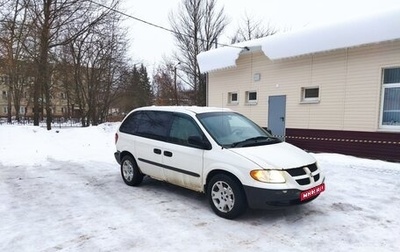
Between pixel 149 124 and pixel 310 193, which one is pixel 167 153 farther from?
pixel 310 193

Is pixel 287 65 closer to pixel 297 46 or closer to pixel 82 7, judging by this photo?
pixel 297 46

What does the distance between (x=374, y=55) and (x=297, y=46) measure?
2377 mm

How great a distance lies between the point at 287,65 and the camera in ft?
39.3

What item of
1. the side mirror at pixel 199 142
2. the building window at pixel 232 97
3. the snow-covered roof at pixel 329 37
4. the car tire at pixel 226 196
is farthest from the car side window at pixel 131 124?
the building window at pixel 232 97

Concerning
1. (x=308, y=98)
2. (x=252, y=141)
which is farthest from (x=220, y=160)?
(x=308, y=98)

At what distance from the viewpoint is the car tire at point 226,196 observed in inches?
177

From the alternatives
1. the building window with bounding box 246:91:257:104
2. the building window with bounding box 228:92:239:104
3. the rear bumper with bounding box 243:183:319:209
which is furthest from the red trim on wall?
the rear bumper with bounding box 243:183:319:209

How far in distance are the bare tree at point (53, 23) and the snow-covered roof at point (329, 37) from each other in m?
11.1

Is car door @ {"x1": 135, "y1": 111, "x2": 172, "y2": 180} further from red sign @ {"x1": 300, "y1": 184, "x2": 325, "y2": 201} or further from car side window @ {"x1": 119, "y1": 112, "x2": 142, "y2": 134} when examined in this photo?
red sign @ {"x1": 300, "y1": 184, "x2": 325, "y2": 201}

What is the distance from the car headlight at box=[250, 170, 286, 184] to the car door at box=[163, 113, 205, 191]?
1.02 meters

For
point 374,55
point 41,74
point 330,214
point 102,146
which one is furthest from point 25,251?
point 41,74

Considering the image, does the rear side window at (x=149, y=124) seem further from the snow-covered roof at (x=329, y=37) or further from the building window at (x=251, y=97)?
the building window at (x=251, y=97)

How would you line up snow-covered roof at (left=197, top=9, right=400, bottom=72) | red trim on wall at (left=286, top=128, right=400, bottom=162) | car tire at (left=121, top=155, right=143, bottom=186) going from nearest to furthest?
car tire at (left=121, top=155, right=143, bottom=186) → snow-covered roof at (left=197, top=9, right=400, bottom=72) → red trim on wall at (left=286, top=128, right=400, bottom=162)

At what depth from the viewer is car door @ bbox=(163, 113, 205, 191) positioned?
201 inches
